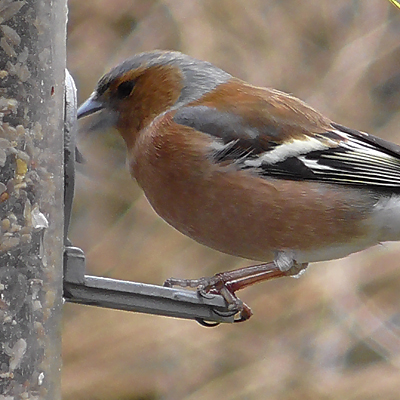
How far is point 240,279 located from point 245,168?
18.1 inches

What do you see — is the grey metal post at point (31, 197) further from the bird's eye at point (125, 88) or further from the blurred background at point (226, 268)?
the blurred background at point (226, 268)

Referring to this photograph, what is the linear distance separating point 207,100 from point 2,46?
1177 mm

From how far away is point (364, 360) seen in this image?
5602mm

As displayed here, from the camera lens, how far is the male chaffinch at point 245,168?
268cm

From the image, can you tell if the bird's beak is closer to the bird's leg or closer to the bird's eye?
the bird's eye

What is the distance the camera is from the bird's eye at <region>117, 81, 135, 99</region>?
2.81 m

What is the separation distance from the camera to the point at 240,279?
2943mm

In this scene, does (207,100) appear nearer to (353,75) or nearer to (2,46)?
(2,46)

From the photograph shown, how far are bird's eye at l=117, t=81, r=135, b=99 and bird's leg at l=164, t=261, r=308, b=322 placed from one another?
2.38 feet

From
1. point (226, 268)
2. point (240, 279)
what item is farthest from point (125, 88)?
point (226, 268)

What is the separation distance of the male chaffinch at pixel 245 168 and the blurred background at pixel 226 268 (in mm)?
2389

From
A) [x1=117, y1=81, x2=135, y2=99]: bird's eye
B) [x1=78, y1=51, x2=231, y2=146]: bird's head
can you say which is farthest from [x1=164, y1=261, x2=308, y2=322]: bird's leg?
[x1=117, y1=81, x2=135, y2=99]: bird's eye

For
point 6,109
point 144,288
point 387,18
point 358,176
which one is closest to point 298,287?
point 387,18

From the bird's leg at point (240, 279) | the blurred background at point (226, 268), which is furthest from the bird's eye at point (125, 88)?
the blurred background at point (226, 268)
